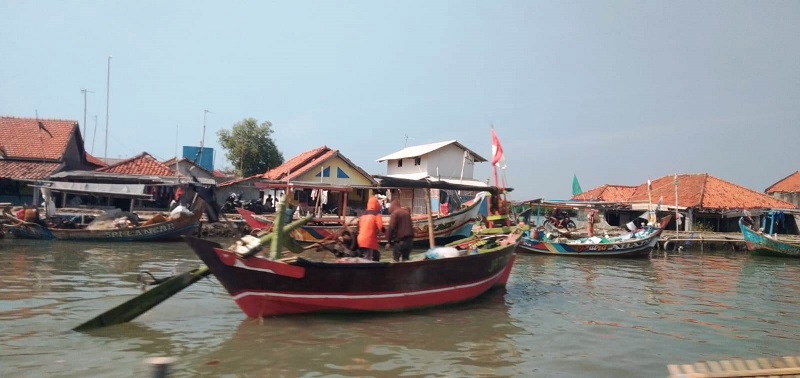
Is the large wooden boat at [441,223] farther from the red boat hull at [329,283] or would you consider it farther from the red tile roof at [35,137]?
the red tile roof at [35,137]

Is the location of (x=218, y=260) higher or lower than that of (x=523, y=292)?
higher

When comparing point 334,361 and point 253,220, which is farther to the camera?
point 253,220

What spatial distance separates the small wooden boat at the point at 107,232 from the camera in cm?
1877

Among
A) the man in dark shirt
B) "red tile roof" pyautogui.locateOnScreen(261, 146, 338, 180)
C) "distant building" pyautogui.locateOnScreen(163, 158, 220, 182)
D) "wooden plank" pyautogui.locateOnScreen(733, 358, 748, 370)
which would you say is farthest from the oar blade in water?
"distant building" pyautogui.locateOnScreen(163, 158, 220, 182)

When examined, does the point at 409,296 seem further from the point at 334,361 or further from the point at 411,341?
the point at 334,361

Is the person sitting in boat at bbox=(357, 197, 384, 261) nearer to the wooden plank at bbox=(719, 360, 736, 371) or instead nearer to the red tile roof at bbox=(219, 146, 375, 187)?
the wooden plank at bbox=(719, 360, 736, 371)

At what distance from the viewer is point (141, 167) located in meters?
25.7

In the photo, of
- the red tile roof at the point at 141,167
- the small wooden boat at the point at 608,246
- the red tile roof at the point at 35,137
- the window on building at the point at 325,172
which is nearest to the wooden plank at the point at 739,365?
the small wooden boat at the point at 608,246

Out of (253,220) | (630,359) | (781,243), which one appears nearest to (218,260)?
(630,359)

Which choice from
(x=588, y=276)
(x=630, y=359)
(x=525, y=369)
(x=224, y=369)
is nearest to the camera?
(x=224, y=369)

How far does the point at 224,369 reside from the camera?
5855 mm

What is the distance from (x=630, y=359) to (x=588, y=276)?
825 centimetres

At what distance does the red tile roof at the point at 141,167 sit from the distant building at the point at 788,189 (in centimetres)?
3310

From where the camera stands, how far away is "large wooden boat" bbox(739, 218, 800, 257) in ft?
72.1
